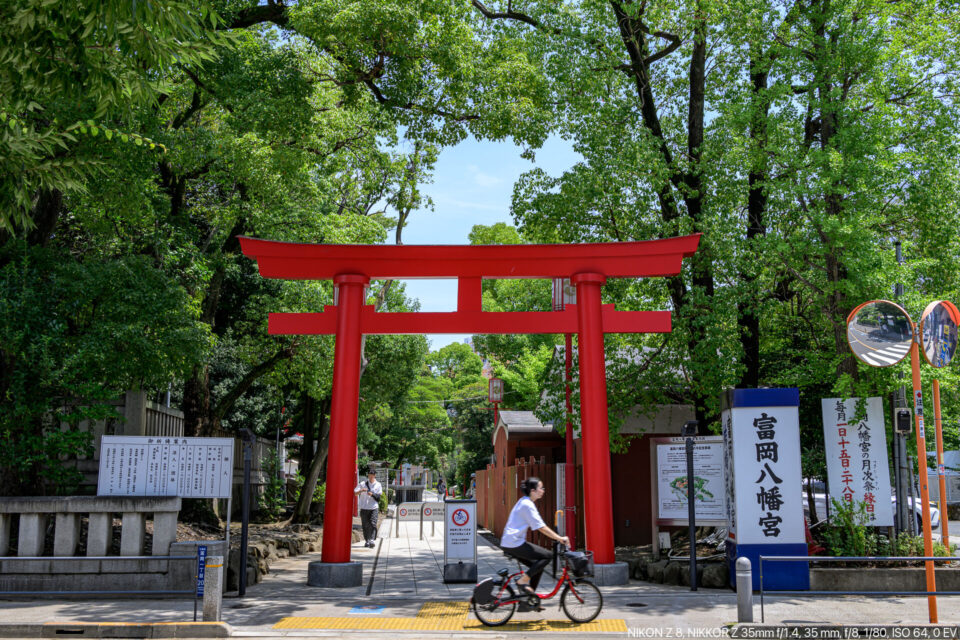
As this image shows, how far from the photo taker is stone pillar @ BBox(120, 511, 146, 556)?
456 inches

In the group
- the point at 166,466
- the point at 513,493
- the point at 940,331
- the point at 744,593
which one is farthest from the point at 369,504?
the point at 940,331

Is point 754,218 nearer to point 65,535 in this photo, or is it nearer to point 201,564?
point 201,564

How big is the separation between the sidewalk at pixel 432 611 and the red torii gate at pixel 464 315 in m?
1.24

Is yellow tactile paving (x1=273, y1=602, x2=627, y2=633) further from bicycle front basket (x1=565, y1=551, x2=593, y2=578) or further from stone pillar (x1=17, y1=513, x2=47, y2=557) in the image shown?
stone pillar (x1=17, y1=513, x2=47, y2=557)

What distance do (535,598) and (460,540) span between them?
390 cm

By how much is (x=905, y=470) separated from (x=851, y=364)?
6.40 feet

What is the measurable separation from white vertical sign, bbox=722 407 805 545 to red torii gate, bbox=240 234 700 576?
2.04 metres

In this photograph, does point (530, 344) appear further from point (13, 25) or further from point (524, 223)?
point (13, 25)

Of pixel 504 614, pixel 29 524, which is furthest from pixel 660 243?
pixel 29 524

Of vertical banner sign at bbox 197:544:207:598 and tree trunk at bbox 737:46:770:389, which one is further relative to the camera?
tree trunk at bbox 737:46:770:389

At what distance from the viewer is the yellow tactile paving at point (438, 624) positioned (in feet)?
29.9

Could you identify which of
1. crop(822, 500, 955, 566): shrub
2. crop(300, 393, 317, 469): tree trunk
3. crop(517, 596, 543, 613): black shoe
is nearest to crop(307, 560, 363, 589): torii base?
crop(517, 596, 543, 613): black shoe

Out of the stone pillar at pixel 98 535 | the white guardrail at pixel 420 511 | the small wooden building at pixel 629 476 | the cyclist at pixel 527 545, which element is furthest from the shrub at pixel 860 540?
the white guardrail at pixel 420 511

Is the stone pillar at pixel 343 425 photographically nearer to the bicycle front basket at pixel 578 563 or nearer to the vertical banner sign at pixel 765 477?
the bicycle front basket at pixel 578 563
